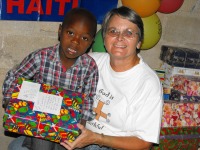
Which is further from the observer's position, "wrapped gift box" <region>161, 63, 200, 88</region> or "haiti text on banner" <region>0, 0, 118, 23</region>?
"wrapped gift box" <region>161, 63, 200, 88</region>

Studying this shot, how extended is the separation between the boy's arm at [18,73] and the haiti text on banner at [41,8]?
0.47 metres

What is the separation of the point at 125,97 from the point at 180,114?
2.75ft

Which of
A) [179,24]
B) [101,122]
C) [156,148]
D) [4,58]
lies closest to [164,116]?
[156,148]

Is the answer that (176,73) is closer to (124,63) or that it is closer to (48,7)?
(124,63)

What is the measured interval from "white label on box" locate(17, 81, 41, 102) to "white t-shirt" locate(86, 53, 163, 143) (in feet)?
1.21

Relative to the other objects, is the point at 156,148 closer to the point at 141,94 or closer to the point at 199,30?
the point at 141,94

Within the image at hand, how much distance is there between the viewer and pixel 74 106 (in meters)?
1.47

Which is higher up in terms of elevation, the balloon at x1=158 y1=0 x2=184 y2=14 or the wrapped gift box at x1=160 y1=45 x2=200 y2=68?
the balloon at x1=158 y1=0 x2=184 y2=14

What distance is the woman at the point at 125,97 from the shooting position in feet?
4.82

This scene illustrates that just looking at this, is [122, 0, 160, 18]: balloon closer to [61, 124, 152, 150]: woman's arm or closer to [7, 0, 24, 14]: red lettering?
[7, 0, 24, 14]: red lettering

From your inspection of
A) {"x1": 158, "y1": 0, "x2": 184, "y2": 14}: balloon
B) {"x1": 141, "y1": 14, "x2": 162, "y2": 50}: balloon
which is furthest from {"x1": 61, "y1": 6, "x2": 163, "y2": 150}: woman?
{"x1": 158, "y1": 0, "x2": 184, "y2": 14}: balloon

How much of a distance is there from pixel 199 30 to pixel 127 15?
1.40m

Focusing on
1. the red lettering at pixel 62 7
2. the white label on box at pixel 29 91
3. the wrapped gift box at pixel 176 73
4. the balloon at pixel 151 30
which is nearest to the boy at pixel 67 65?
the white label on box at pixel 29 91

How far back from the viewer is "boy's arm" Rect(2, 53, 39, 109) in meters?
1.54
